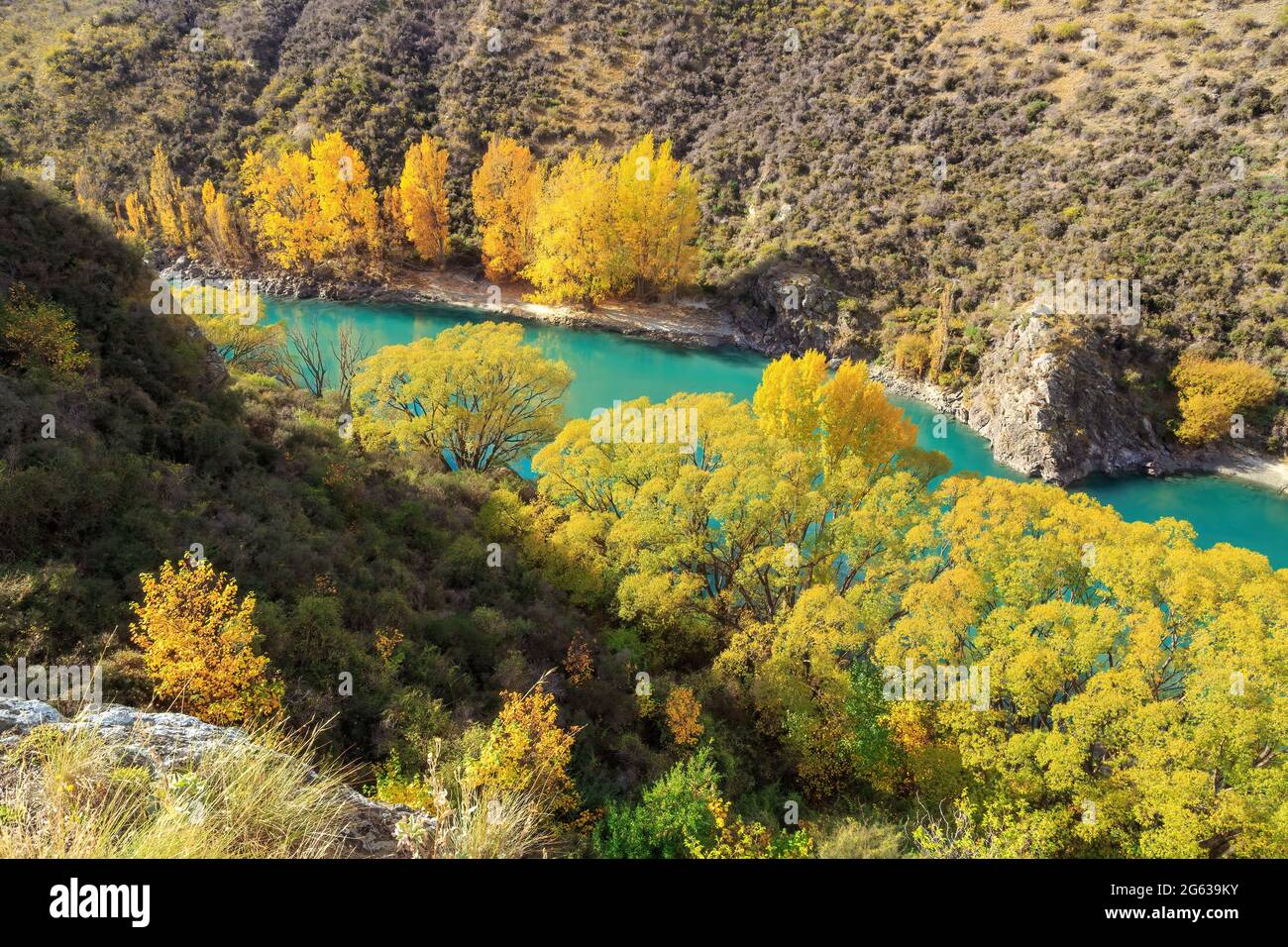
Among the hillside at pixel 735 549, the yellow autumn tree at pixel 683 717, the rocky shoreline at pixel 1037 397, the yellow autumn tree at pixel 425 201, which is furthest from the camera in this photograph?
the yellow autumn tree at pixel 425 201

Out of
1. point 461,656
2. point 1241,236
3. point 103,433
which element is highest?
point 1241,236

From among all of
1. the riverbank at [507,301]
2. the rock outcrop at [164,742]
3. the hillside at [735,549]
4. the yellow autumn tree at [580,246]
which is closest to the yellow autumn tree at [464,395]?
A: the hillside at [735,549]

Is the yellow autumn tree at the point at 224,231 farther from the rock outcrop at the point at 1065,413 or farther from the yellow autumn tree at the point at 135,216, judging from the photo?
the rock outcrop at the point at 1065,413

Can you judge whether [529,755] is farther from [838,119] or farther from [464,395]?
[838,119]
